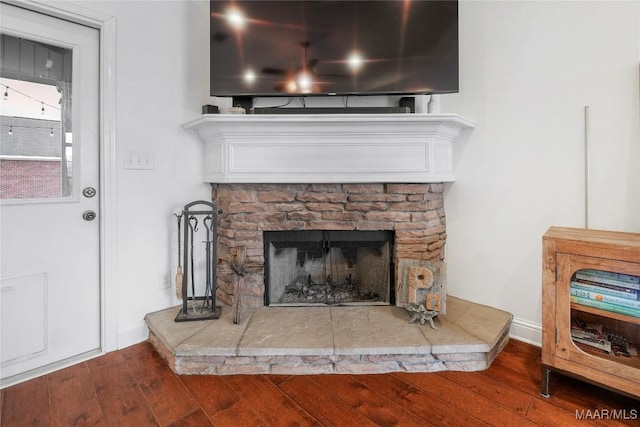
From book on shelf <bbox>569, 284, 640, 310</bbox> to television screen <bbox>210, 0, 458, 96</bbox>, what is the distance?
1.33 metres

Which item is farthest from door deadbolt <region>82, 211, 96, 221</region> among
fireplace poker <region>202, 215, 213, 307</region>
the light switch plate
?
fireplace poker <region>202, 215, 213, 307</region>

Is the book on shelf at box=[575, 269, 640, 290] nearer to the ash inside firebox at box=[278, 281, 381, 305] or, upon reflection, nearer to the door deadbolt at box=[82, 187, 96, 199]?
the ash inside firebox at box=[278, 281, 381, 305]

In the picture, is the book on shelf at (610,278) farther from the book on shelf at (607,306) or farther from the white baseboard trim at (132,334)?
the white baseboard trim at (132,334)

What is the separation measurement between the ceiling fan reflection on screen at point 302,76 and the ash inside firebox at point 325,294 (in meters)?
1.38

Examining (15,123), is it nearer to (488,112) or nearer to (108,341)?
(108,341)

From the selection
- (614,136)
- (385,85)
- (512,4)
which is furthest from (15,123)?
(614,136)

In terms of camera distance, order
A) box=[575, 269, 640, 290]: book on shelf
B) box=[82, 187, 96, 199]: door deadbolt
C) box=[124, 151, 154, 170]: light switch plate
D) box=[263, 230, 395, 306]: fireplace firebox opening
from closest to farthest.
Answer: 1. box=[575, 269, 640, 290]: book on shelf
2. box=[82, 187, 96, 199]: door deadbolt
3. box=[124, 151, 154, 170]: light switch plate
4. box=[263, 230, 395, 306]: fireplace firebox opening

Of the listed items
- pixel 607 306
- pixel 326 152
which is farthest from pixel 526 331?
pixel 326 152

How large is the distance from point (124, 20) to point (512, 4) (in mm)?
2358

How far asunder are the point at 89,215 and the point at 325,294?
1568mm

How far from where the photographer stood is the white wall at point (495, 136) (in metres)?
1.56

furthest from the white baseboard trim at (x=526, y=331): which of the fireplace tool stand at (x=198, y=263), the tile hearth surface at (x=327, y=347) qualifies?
the fireplace tool stand at (x=198, y=263)

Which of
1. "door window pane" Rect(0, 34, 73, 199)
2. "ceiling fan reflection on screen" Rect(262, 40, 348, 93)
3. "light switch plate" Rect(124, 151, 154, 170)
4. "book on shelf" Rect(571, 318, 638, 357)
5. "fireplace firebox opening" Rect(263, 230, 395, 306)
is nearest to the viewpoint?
"book on shelf" Rect(571, 318, 638, 357)

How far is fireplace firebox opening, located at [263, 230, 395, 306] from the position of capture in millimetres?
2061
